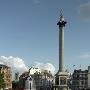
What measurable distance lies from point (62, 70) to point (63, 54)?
19.2 ft

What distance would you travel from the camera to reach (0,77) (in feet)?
379

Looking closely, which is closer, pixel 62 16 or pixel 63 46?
pixel 63 46

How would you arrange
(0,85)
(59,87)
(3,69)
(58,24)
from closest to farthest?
1. (0,85)
2. (59,87)
3. (58,24)
4. (3,69)

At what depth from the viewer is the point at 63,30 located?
439ft

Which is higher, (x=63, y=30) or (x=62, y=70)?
(x=63, y=30)

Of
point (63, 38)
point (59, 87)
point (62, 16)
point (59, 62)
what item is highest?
point (62, 16)

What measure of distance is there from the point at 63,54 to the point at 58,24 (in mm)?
13015

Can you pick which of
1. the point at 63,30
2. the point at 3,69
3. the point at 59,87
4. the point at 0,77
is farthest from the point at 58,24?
the point at 3,69

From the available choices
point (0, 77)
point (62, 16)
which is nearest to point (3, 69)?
point (62, 16)

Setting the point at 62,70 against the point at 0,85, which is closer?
the point at 0,85

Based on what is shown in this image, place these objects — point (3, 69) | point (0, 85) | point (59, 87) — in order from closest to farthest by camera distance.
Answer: point (0, 85)
point (59, 87)
point (3, 69)

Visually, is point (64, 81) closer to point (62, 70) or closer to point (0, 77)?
point (62, 70)

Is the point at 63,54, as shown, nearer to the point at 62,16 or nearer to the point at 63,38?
the point at 63,38

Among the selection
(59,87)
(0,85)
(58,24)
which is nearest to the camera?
(0,85)
